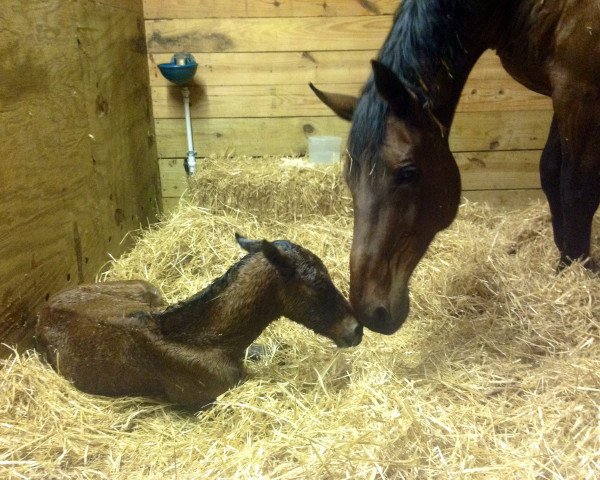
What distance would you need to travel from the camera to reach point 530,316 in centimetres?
209

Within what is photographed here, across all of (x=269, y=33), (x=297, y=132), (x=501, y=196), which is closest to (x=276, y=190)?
(x=297, y=132)

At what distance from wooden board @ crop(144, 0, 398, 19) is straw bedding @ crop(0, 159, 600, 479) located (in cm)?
190

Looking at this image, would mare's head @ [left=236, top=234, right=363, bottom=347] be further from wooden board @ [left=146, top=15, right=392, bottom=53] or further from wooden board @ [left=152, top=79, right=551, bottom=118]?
wooden board @ [left=146, top=15, right=392, bottom=53]

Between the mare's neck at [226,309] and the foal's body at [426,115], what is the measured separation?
334mm

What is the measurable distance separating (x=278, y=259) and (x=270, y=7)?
244 cm

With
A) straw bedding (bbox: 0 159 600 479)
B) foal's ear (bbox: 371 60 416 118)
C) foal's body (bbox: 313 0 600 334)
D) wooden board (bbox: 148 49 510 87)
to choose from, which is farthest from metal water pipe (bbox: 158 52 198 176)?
foal's ear (bbox: 371 60 416 118)

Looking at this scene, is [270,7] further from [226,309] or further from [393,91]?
[226,309]

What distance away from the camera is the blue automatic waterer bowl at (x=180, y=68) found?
132 inches

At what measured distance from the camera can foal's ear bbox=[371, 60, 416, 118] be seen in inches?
59.7

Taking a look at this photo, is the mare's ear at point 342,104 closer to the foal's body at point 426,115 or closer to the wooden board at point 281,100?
the foal's body at point 426,115

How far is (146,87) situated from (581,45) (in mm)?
2798

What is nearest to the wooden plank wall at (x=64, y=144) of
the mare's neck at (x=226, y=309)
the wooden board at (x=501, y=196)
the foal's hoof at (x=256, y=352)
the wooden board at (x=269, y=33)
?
the wooden board at (x=269, y=33)

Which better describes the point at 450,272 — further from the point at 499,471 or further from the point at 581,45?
the point at 499,471

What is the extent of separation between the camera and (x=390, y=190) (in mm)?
1685
